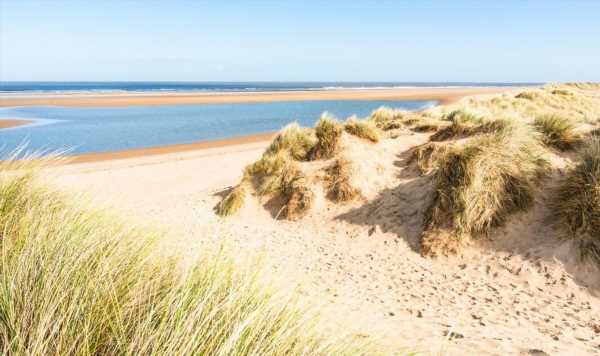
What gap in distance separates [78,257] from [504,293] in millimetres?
4788

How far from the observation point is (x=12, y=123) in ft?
83.1

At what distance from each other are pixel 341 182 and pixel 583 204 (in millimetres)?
4105

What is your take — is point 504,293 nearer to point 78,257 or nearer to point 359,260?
point 359,260

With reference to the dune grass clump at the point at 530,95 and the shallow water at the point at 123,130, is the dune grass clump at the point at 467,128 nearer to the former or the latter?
the shallow water at the point at 123,130

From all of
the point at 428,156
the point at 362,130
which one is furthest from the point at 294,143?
the point at 428,156

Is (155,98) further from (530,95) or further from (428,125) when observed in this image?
(428,125)

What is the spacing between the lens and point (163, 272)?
255 cm

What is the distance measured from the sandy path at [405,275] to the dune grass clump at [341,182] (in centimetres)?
30

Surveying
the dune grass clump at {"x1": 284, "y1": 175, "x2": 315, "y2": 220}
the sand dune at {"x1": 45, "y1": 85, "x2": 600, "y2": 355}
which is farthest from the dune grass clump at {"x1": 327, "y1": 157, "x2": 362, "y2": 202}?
the dune grass clump at {"x1": 284, "y1": 175, "x2": 315, "y2": 220}

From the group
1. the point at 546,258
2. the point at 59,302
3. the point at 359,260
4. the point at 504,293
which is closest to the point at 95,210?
the point at 59,302

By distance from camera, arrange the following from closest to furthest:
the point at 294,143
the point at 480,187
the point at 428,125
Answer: the point at 480,187 < the point at 294,143 < the point at 428,125

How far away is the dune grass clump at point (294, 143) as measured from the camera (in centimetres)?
1023

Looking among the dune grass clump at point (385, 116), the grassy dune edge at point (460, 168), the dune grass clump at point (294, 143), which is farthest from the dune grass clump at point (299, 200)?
the dune grass clump at point (385, 116)

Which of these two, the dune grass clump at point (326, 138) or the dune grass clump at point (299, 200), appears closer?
the dune grass clump at point (299, 200)
